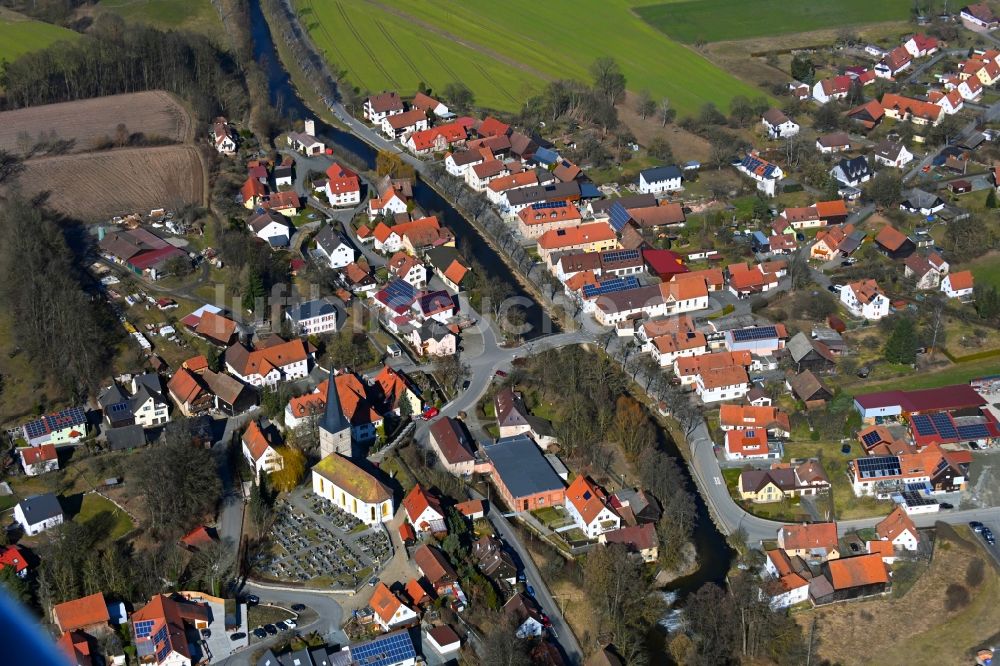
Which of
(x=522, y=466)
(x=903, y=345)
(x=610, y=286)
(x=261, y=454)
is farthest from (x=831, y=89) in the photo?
(x=261, y=454)

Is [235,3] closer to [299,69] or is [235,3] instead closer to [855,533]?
[299,69]

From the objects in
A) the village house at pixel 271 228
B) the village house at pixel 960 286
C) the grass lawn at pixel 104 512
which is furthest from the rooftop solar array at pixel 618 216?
the grass lawn at pixel 104 512

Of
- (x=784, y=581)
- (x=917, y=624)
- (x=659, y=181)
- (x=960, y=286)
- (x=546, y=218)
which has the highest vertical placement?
(x=659, y=181)

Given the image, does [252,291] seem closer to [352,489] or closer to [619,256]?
[352,489]

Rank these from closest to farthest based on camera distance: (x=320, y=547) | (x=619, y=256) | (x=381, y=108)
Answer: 1. (x=320, y=547)
2. (x=619, y=256)
3. (x=381, y=108)

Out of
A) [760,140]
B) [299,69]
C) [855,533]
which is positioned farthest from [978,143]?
[299,69]

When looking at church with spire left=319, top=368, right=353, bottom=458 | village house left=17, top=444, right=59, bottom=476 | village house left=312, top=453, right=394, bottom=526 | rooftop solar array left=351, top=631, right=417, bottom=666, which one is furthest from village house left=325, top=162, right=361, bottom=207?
rooftop solar array left=351, top=631, right=417, bottom=666

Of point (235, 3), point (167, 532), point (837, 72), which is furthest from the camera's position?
point (235, 3)
